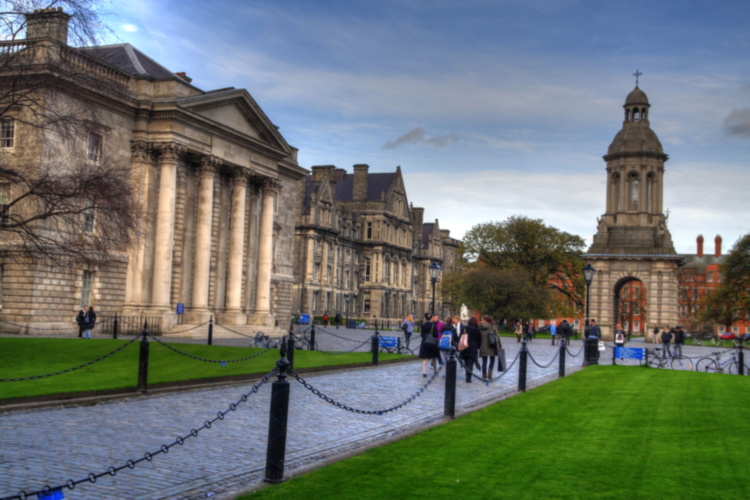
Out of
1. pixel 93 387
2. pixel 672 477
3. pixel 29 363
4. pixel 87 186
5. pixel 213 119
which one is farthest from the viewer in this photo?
pixel 213 119

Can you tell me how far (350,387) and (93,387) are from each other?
19.2 ft

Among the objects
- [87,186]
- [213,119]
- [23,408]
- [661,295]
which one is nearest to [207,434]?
[23,408]

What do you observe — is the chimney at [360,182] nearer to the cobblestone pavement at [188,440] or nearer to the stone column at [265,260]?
the stone column at [265,260]

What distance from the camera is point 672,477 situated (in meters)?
9.34

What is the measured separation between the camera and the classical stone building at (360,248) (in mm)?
89875

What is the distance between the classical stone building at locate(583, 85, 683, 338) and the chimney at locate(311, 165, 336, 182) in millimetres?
37127

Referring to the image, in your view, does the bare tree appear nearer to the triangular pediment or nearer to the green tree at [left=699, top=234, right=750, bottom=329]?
the triangular pediment

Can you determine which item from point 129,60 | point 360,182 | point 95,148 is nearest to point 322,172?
point 360,182

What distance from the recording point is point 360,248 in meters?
104

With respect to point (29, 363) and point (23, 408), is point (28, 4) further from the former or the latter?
point (23, 408)

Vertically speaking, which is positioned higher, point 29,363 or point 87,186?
point 87,186

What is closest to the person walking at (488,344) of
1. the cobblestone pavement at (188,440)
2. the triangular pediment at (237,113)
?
the cobblestone pavement at (188,440)

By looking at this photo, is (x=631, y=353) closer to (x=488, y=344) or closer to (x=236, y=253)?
(x=488, y=344)

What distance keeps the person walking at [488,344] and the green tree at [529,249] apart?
60375 mm
